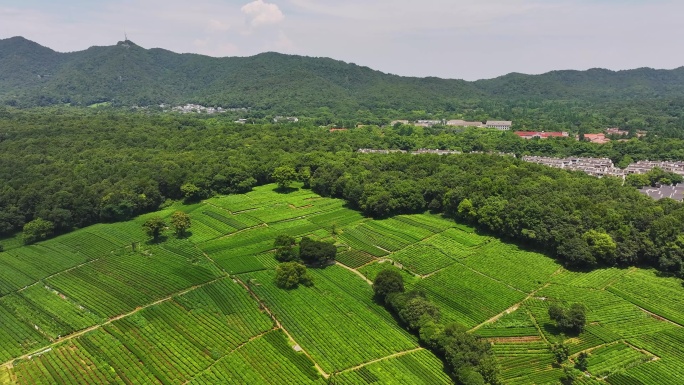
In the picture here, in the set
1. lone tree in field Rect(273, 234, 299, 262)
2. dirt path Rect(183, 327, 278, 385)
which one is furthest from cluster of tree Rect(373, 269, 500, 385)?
lone tree in field Rect(273, 234, 299, 262)

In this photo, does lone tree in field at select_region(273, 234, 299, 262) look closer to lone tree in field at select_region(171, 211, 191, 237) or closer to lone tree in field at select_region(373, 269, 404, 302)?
lone tree in field at select_region(373, 269, 404, 302)

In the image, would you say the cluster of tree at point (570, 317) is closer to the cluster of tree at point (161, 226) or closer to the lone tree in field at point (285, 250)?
the lone tree in field at point (285, 250)

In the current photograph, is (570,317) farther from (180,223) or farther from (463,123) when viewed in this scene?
(463,123)

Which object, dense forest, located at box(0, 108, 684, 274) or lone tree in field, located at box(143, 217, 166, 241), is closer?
dense forest, located at box(0, 108, 684, 274)

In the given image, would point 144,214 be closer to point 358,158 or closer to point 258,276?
point 258,276

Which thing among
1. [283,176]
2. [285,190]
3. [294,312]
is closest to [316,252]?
[294,312]

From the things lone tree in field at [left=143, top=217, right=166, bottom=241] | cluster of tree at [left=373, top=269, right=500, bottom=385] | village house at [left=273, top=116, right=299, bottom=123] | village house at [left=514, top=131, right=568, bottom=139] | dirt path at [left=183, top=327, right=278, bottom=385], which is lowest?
dirt path at [left=183, top=327, right=278, bottom=385]
